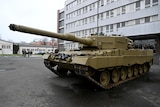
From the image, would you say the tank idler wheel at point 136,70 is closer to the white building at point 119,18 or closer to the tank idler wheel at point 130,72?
the tank idler wheel at point 130,72

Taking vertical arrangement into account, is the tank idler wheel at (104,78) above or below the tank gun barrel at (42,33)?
below

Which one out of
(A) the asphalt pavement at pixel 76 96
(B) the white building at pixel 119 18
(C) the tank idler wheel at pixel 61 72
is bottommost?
(A) the asphalt pavement at pixel 76 96

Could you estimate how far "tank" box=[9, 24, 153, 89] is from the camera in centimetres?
757

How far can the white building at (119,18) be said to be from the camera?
26241mm

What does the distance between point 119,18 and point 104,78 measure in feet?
83.0

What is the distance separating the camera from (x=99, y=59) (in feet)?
25.5

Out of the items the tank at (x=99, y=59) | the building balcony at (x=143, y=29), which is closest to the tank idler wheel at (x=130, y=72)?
the tank at (x=99, y=59)

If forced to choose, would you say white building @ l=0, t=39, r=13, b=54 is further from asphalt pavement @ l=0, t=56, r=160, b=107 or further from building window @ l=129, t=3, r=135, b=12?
asphalt pavement @ l=0, t=56, r=160, b=107

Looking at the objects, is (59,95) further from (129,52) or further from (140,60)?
(140,60)

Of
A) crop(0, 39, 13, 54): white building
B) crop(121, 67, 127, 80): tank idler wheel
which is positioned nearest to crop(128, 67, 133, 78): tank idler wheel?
crop(121, 67, 127, 80): tank idler wheel

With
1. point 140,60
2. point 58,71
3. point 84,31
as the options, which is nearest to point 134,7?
point 84,31

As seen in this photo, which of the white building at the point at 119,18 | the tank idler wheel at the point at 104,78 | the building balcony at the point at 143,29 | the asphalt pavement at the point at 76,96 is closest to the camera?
the asphalt pavement at the point at 76,96

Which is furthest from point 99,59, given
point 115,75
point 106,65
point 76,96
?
point 115,75

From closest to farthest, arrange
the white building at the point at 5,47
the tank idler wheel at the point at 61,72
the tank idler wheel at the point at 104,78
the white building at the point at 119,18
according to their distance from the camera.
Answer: the tank idler wheel at the point at 104,78 < the tank idler wheel at the point at 61,72 < the white building at the point at 119,18 < the white building at the point at 5,47
